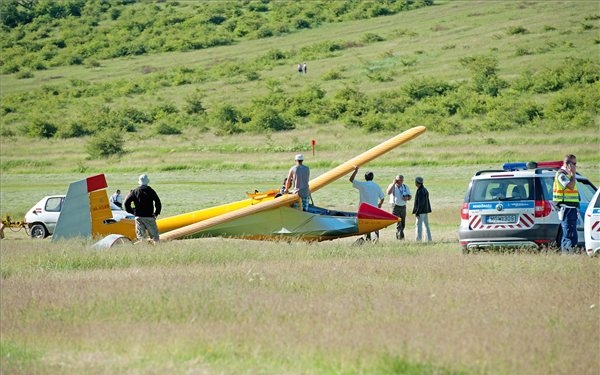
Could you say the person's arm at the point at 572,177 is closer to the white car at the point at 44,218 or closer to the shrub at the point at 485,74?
the white car at the point at 44,218

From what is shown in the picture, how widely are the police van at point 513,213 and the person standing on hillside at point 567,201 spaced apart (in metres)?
0.63

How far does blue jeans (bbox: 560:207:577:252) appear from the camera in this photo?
17.1m

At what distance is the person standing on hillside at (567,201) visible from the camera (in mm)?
17109

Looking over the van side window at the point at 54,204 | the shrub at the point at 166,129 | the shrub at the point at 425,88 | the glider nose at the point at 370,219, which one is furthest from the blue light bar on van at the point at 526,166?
the shrub at the point at 425,88

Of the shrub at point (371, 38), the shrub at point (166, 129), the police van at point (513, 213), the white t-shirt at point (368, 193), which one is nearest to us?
the police van at point (513, 213)

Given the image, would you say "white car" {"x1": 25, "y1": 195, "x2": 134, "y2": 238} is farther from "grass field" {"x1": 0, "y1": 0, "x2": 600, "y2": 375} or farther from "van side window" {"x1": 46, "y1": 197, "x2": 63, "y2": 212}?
"grass field" {"x1": 0, "y1": 0, "x2": 600, "y2": 375}

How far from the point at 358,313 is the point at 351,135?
52112 millimetres

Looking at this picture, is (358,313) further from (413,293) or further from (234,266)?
(234,266)

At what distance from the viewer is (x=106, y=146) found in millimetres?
60719

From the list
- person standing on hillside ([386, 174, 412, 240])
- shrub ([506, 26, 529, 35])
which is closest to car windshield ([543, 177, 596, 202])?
person standing on hillside ([386, 174, 412, 240])

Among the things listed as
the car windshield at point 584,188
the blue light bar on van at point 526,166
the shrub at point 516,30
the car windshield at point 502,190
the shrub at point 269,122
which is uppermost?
the shrub at point 516,30

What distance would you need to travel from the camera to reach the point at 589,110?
62.2 m

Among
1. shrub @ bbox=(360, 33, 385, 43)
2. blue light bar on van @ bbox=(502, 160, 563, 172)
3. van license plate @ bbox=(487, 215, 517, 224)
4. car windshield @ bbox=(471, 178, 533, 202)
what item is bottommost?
van license plate @ bbox=(487, 215, 517, 224)

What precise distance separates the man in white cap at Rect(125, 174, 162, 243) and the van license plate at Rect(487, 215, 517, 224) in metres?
6.35
